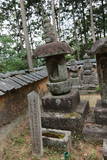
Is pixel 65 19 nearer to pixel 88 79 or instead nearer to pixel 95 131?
pixel 88 79

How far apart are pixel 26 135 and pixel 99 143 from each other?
1810mm

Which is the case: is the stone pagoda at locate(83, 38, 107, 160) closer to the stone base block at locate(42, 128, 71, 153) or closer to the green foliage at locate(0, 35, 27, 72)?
the stone base block at locate(42, 128, 71, 153)

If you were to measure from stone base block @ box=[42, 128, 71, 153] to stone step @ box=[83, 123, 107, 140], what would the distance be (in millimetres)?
548

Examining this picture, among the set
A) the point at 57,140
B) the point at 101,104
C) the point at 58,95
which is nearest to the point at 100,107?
the point at 101,104

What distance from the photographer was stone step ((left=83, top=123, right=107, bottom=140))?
319cm

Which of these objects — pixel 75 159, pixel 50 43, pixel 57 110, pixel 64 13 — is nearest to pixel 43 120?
pixel 57 110

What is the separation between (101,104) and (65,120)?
105 centimetres

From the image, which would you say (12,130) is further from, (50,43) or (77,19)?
(77,19)

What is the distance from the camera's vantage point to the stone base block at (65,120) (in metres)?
3.41

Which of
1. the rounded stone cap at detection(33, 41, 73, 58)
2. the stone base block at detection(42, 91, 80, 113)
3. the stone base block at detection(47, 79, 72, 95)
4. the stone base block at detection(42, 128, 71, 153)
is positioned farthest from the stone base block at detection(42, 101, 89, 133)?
the rounded stone cap at detection(33, 41, 73, 58)

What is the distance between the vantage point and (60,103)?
147 inches

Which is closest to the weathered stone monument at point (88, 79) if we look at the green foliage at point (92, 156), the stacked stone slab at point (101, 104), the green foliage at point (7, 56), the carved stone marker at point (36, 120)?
the green foliage at point (7, 56)

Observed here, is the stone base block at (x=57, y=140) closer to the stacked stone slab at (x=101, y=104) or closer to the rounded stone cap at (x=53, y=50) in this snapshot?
the stacked stone slab at (x=101, y=104)

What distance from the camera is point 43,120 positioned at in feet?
12.2
